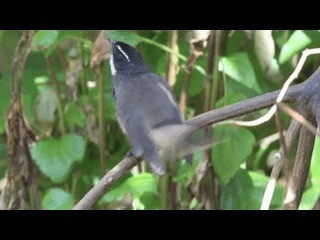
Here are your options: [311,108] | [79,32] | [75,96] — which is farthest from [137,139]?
[75,96]

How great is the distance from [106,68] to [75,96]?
150 mm

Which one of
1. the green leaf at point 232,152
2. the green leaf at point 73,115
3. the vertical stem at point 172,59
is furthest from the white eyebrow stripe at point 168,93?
the green leaf at point 73,115

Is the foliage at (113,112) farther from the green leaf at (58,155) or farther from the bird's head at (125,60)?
the bird's head at (125,60)

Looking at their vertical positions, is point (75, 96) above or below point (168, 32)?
below

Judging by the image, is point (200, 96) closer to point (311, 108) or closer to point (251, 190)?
point (251, 190)

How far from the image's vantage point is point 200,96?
8.82ft

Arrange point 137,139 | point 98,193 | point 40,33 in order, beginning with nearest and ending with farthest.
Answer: point 98,193 → point 137,139 → point 40,33

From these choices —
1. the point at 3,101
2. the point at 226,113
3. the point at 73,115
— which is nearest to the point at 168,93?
the point at 226,113

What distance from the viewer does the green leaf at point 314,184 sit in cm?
168

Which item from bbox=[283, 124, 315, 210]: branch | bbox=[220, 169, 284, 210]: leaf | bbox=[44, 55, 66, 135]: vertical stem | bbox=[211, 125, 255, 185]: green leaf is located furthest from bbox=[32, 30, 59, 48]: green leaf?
bbox=[283, 124, 315, 210]: branch

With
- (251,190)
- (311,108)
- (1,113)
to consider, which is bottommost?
(251,190)

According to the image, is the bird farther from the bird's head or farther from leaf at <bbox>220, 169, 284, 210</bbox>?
leaf at <bbox>220, 169, 284, 210</bbox>

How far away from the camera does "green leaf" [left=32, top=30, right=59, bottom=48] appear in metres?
2.33

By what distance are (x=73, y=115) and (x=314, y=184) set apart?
40.3 inches
